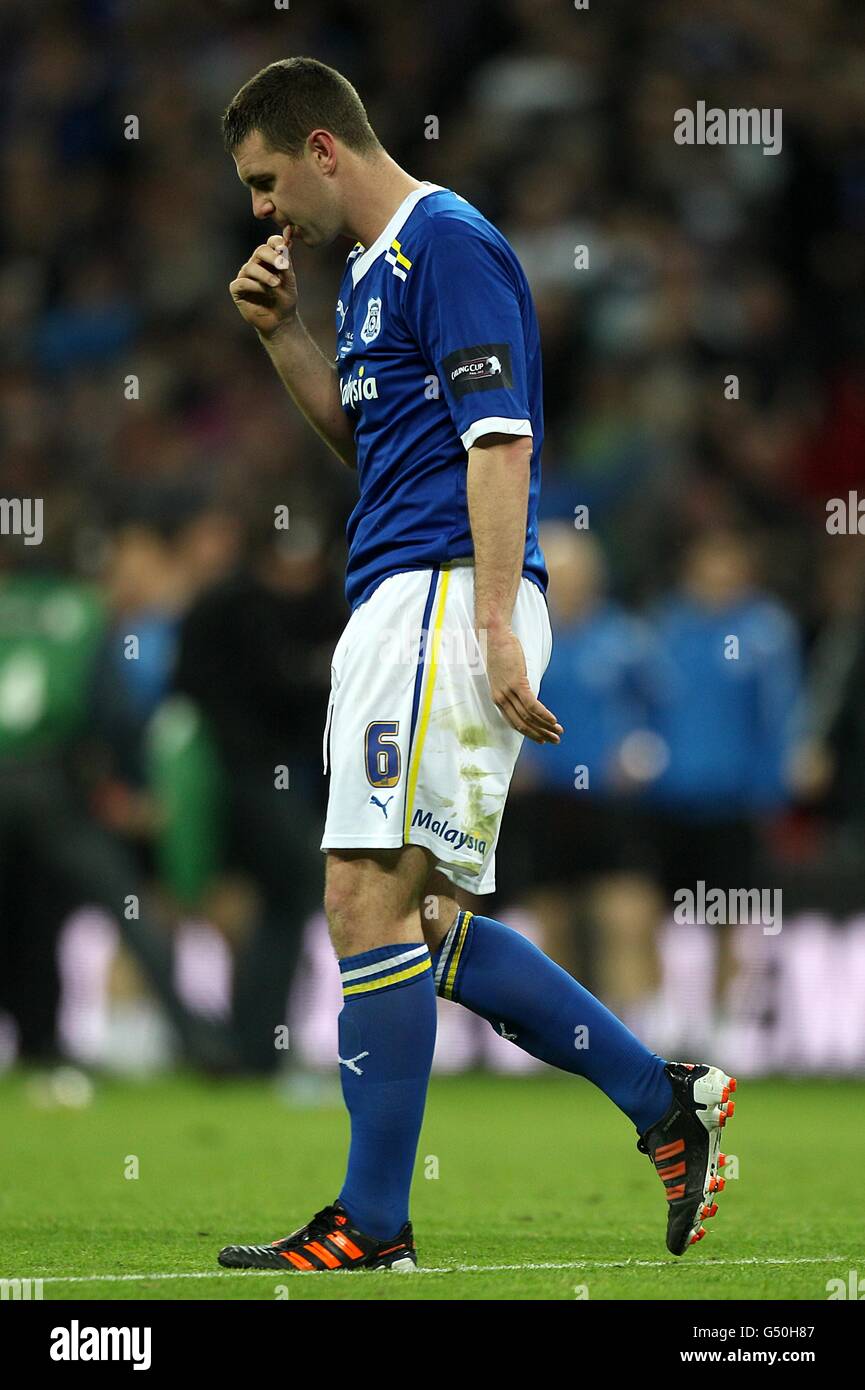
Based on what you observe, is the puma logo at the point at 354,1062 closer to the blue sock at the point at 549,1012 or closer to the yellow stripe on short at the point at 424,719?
the blue sock at the point at 549,1012

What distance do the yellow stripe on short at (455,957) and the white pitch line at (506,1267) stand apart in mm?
588

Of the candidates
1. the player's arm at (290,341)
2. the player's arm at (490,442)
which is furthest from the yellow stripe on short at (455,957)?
→ the player's arm at (290,341)

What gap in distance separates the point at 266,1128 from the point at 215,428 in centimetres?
606

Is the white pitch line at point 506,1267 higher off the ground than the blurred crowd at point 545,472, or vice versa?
the blurred crowd at point 545,472

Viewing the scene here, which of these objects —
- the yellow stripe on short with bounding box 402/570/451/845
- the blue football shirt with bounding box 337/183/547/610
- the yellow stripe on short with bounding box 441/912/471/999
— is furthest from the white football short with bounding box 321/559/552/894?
the yellow stripe on short with bounding box 441/912/471/999

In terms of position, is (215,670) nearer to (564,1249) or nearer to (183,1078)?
(183,1078)

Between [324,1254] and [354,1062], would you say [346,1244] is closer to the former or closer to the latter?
[324,1254]

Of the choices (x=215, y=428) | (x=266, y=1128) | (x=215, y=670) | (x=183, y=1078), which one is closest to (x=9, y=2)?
(x=215, y=428)

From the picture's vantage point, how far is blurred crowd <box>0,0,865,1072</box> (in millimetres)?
10453

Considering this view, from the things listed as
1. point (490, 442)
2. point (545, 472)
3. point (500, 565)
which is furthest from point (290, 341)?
point (545, 472)

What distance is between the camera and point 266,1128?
823cm

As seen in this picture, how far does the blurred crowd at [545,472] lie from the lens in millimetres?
10453

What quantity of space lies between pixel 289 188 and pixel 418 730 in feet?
3.88

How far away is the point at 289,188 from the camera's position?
482 centimetres
